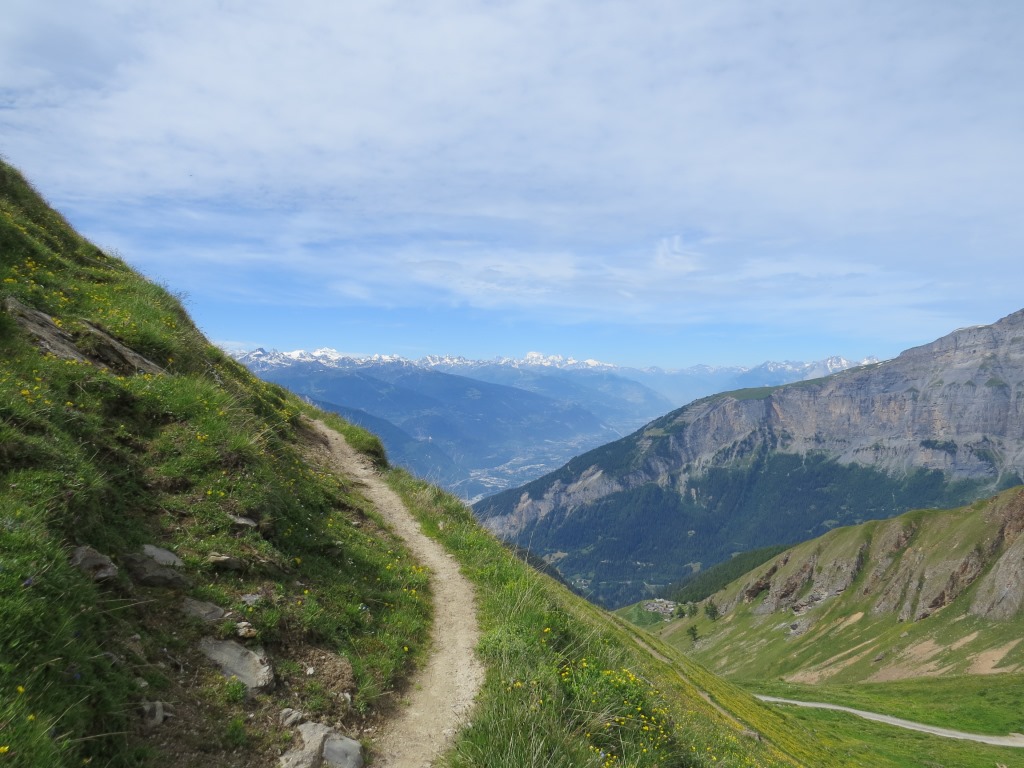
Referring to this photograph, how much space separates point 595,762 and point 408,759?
2.99 m

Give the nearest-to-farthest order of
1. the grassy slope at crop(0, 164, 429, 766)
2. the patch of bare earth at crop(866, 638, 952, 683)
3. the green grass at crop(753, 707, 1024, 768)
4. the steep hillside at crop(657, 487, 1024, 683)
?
the grassy slope at crop(0, 164, 429, 766) < the green grass at crop(753, 707, 1024, 768) < the patch of bare earth at crop(866, 638, 952, 683) < the steep hillside at crop(657, 487, 1024, 683)

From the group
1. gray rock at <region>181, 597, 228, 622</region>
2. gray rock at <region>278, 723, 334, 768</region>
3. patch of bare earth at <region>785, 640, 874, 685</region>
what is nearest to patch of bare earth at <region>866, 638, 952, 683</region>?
patch of bare earth at <region>785, 640, 874, 685</region>

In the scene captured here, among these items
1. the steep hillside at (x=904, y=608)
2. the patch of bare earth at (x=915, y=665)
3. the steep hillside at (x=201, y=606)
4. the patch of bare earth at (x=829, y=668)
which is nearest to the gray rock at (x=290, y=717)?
the steep hillside at (x=201, y=606)

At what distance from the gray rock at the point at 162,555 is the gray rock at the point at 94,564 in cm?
130

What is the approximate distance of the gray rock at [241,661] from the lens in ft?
27.9

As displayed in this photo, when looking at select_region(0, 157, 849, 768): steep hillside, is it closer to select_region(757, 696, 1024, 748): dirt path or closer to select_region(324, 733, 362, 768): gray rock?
select_region(324, 733, 362, 768): gray rock

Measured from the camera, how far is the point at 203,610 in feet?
30.6

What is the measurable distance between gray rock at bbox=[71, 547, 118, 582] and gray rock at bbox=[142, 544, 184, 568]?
4.28 ft

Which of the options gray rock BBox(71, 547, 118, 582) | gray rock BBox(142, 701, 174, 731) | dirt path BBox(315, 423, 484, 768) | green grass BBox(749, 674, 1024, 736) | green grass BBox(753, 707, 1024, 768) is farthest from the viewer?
green grass BBox(749, 674, 1024, 736)

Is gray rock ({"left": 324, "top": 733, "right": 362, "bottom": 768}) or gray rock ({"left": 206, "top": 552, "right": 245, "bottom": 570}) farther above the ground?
gray rock ({"left": 206, "top": 552, "right": 245, "bottom": 570})

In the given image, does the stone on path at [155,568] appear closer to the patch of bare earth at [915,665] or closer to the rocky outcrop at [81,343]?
the rocky outcrop at [81,343]

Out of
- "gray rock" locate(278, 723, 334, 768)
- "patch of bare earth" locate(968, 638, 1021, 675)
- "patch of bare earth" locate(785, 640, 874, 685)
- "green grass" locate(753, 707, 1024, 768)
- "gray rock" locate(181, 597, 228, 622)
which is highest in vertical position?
"gray rock" locate(181, 597, 228, 622)

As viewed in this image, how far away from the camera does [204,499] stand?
468 inches

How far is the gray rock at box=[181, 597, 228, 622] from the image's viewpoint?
9.21 meters
